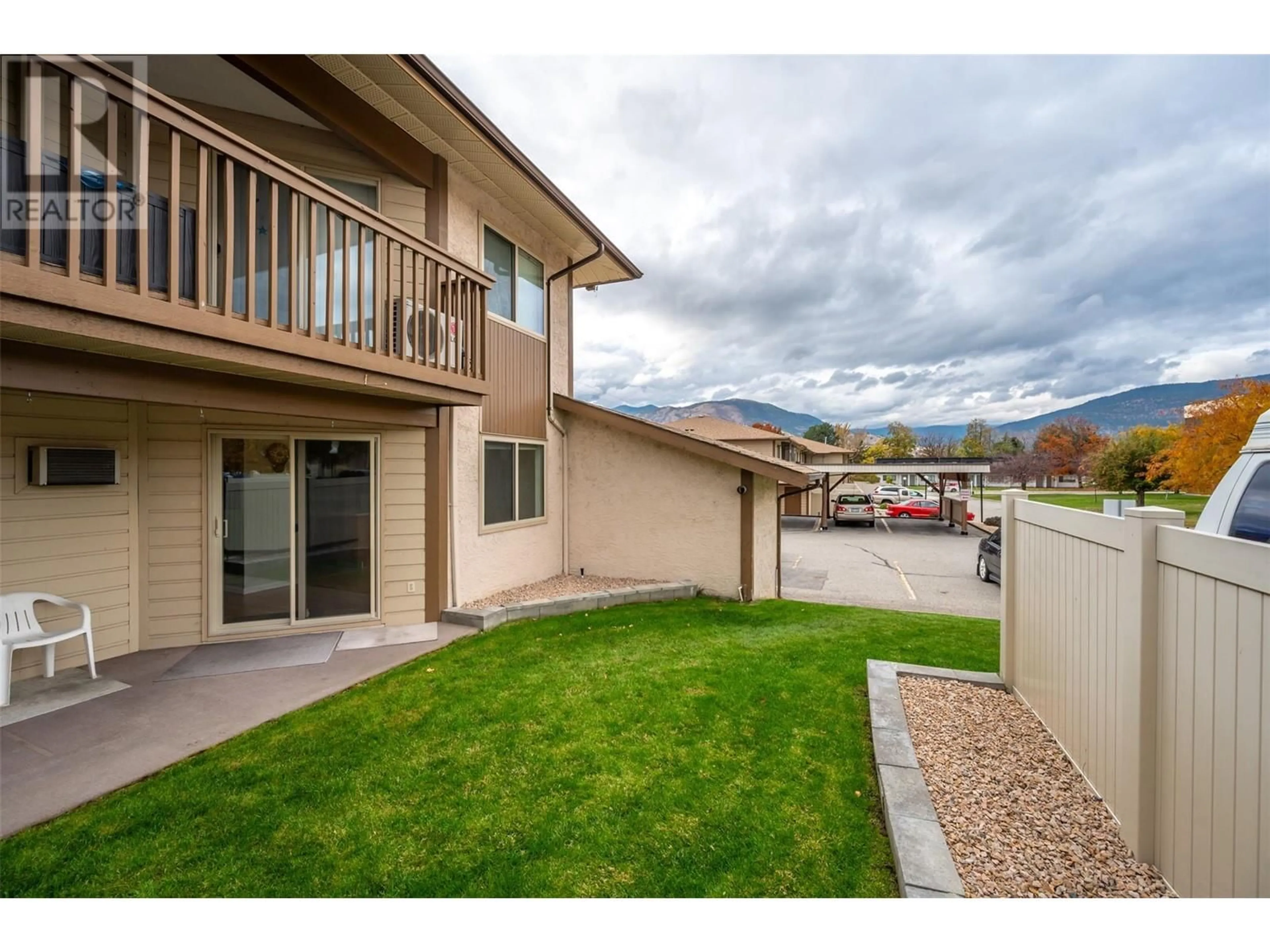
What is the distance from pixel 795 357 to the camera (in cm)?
9238

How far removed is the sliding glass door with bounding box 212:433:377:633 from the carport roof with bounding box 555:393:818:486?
11.6 feet

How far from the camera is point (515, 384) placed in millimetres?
7688

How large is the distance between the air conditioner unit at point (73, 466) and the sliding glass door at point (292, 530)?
0.81 m

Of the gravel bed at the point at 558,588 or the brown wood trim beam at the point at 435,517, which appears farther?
the gravel bed at the point at 558,588

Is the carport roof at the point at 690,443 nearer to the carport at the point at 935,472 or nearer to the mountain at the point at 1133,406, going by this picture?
the carport at the point at 935,472

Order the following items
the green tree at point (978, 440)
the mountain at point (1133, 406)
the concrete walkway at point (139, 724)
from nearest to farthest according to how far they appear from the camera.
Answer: the concrete walkway at point (139, 724), the green tree at point (978, 440), the mountain at point (1133, 406)

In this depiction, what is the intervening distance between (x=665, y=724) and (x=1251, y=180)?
13625mm

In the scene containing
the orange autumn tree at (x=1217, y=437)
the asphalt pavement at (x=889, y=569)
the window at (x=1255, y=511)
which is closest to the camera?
the window at (x=1255, y=511)

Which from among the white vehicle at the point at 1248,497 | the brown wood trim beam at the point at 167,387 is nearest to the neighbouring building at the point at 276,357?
the brown wood trim beam at the point at 167,387

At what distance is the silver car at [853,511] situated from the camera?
76.1 feet

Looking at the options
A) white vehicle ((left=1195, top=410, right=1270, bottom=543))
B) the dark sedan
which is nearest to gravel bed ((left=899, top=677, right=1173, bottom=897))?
white vehicle ((left=1195, top=410, right=1270, bottom=543))

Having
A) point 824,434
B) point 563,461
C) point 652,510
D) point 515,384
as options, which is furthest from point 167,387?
point 824,434

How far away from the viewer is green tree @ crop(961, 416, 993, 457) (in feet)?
222
